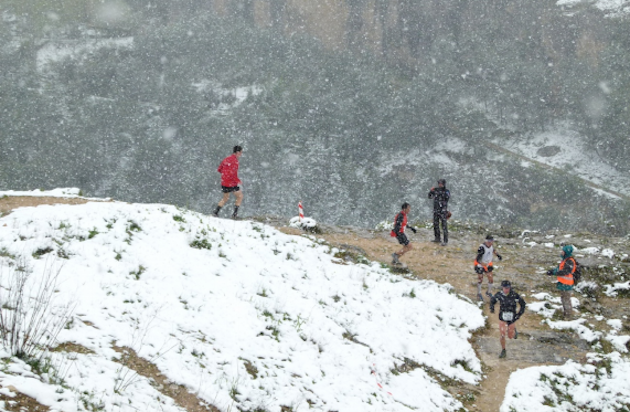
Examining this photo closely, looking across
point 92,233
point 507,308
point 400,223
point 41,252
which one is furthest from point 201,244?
point 507,308

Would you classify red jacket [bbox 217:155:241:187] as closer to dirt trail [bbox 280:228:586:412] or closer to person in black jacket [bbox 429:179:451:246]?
dirt trail [bbox 280:228:586:412]

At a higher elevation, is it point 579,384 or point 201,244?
point 201,244

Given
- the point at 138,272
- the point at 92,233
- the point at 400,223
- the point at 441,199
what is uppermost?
the point at 441,199

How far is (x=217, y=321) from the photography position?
22.2ft

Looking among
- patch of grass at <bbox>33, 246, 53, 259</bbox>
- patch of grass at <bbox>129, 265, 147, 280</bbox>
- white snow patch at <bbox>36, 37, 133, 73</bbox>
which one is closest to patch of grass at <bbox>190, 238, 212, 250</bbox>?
patch of grass at <bbox>129, 265, 147, 280</bbox>

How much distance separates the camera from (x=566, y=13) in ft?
178

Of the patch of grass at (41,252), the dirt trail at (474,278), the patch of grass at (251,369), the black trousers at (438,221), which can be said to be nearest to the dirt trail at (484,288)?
the dirt trail at (474,278)

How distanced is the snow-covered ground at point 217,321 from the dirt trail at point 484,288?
42cm

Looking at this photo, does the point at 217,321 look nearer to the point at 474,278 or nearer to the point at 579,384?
the point at 579,384

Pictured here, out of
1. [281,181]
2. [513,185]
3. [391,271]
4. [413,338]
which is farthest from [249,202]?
[413,338]

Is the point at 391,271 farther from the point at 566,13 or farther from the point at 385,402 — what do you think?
the point at 566,13

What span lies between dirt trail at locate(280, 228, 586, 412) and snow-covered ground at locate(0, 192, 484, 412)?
0.42 m

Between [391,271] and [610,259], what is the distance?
7325mm

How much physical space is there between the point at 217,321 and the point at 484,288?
8681mm
